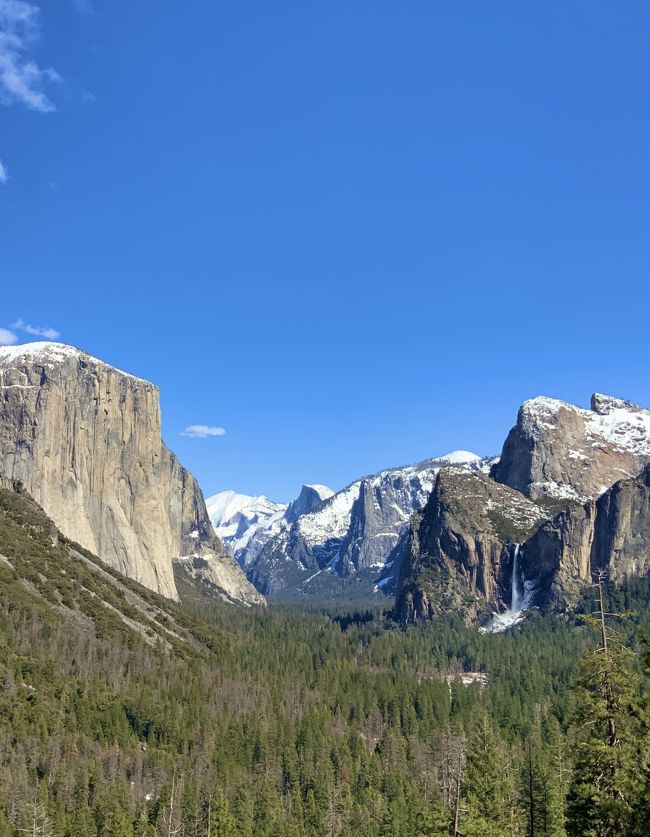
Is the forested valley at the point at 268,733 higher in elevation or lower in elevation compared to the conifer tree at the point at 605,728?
lower

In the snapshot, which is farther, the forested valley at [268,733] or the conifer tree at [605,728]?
the forested valley at [268,733]

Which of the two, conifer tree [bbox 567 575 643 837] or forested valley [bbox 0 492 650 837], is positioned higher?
conifer tree [bbox 567 575 643 837]

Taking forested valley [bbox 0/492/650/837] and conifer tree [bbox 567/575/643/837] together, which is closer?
conifer tree [bbox 567/575/643/837]

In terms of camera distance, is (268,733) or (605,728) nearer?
(605,728)

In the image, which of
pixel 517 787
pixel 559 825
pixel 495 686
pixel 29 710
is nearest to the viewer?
pixel 559 825

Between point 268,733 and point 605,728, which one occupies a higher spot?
Result: point 605,728

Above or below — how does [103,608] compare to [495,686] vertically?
above

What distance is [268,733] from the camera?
11531 centimetres

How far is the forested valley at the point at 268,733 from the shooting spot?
35.2m

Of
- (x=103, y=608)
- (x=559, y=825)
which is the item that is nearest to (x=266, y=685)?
(x=103, y=608)

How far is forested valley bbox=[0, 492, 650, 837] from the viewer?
3525 centimetres

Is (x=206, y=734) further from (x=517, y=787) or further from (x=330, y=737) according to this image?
(x=517, y=787)

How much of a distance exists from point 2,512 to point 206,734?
97.7 metres

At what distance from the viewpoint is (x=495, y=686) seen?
16025 cm
